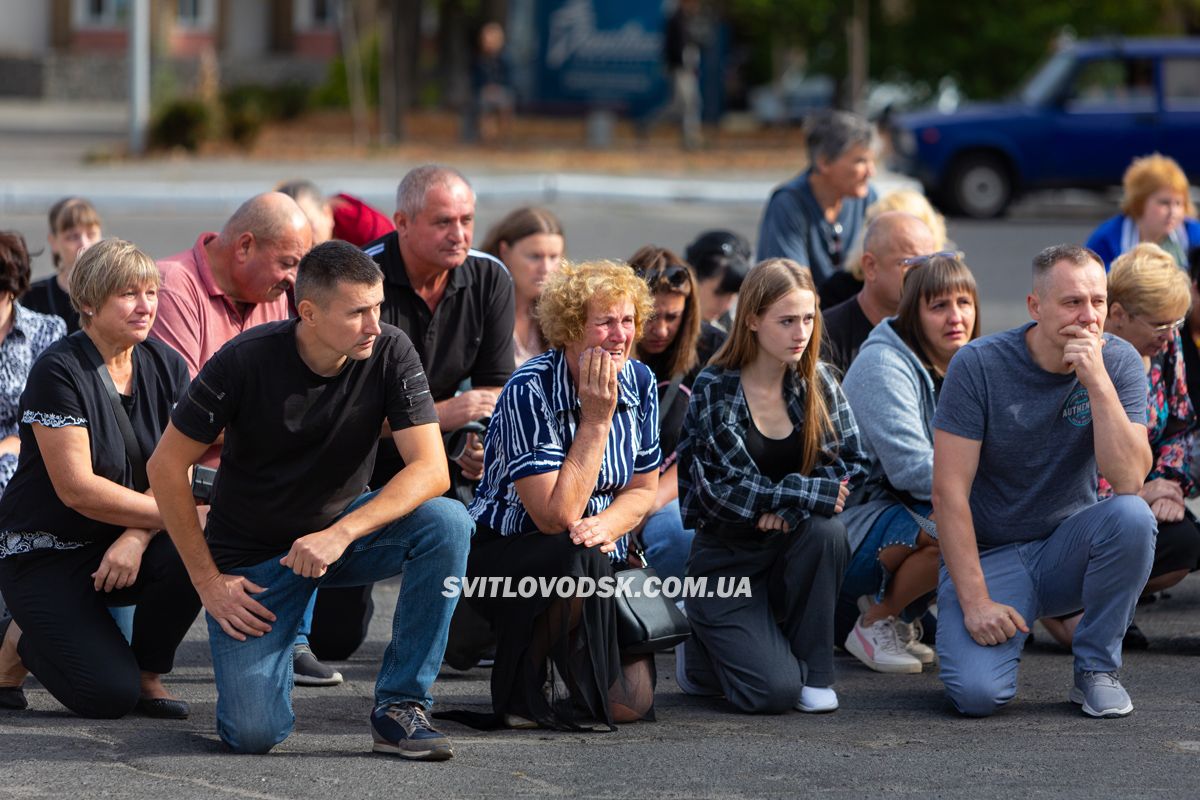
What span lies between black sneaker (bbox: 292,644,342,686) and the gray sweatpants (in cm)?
130

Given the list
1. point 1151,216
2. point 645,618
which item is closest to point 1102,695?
point 645,618

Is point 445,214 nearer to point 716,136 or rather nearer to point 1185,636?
point 1185,636

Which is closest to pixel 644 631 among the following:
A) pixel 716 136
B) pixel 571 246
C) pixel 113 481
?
pixel 113 481

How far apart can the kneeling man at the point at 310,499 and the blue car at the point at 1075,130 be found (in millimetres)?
14764

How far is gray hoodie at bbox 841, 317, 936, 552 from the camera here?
614 centimetres

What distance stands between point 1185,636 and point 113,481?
13.3ft

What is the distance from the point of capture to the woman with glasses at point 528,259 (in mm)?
7164

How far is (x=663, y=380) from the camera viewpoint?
670 centimetres

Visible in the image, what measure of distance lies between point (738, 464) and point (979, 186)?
14.2 m

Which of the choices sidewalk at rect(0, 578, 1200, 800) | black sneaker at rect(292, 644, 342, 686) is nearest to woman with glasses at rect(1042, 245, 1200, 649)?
sidewalk at rect(0, 578, 1200, 800)

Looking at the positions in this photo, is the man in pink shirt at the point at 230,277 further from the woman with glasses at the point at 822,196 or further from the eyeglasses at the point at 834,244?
the eyeglasses at the point at 834,244

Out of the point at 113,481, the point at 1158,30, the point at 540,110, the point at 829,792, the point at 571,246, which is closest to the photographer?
the point at 829,792

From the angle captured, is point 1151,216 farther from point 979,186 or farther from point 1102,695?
point 979,186

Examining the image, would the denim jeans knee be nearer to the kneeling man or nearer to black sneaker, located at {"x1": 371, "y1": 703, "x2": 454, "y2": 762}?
the kneeling man
